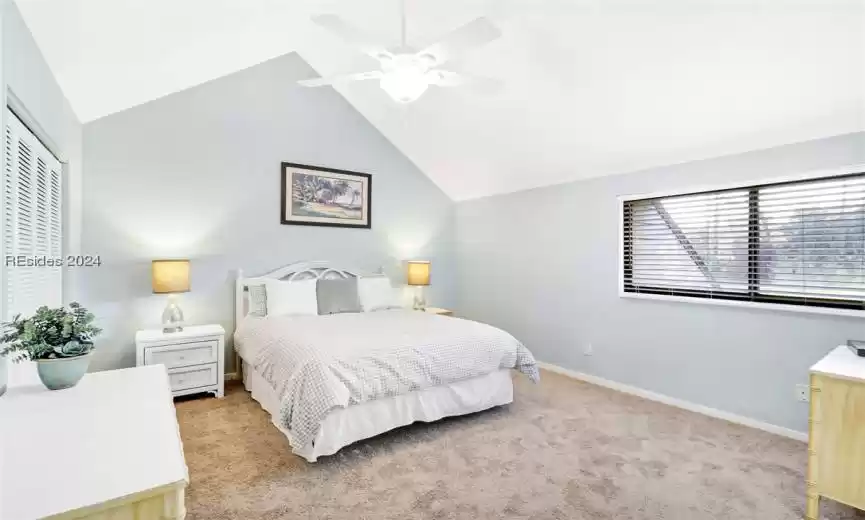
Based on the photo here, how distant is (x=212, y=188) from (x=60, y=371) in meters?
2.71

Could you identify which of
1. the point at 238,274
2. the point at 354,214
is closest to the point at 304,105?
the point at 354,214

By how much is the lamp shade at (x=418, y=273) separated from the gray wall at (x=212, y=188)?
1.12 ft

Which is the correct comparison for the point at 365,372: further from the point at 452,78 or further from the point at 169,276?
the point at 169,276

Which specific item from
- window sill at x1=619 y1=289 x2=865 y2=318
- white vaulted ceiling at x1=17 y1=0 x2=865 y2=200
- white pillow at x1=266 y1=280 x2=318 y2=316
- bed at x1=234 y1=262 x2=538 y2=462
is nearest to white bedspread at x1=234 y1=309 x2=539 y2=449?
bed at x1=234 y1=262 x2=538 y2=462

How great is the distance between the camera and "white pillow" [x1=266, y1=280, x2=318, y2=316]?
374 centimetres

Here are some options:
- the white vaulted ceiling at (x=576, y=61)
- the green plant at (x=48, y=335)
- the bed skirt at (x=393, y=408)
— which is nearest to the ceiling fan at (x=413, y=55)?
the white vaulted ceiling at (x=576, y=61)

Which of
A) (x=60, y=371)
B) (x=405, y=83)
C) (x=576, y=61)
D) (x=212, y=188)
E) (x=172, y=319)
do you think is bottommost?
(x=172, y=319)

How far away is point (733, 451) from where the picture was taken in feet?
8.49

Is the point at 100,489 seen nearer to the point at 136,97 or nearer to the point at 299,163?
the point at 136,97

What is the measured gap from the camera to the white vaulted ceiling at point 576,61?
216cm

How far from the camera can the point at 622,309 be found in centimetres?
374

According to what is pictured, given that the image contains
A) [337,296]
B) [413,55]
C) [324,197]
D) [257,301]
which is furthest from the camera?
[324,197]

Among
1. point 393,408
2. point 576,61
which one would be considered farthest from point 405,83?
point 393,408

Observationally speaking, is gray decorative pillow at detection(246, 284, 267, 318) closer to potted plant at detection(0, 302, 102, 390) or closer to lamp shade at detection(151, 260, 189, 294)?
lamp shade at detection(151, 260, 189, 294)
